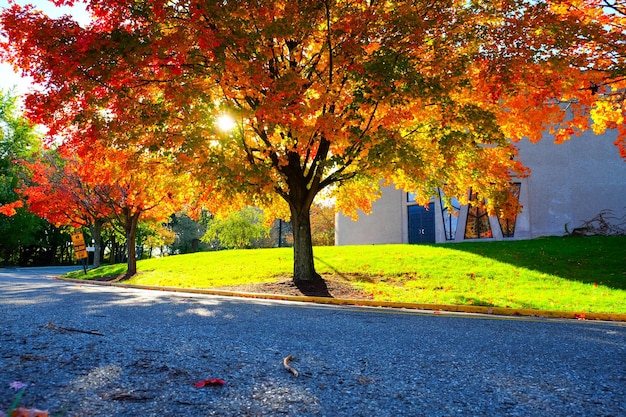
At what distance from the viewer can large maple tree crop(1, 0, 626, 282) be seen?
31.4 feet

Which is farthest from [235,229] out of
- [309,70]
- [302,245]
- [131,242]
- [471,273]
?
[309,70]

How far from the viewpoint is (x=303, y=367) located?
12.4ft

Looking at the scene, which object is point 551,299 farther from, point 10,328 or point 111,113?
point 111,113

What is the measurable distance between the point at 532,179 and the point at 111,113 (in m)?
24.6

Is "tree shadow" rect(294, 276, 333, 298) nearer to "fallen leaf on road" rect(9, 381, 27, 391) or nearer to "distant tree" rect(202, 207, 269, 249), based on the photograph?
"fallen leaf on road" rect(9, 381, 27, 391)

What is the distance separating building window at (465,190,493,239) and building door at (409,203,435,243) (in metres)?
2.63

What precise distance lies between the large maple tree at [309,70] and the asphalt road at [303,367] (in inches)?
219

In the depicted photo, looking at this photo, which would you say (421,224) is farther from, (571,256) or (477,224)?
(571,256)

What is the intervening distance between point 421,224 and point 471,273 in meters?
16.4

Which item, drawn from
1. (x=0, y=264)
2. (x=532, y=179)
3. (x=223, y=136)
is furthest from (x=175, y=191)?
(x=0, y=264)

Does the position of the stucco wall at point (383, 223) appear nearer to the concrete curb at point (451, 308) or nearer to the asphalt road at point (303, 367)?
the concrete curb at point (451, 308)

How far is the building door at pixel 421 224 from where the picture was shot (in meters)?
30.7

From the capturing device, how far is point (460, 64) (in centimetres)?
1002

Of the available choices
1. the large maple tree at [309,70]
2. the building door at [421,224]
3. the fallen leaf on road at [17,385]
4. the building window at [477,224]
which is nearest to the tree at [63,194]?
the large maple tree at [309,70]
